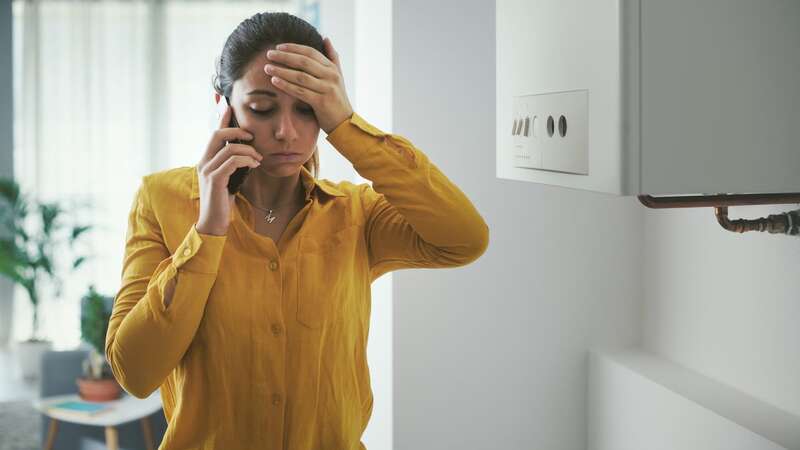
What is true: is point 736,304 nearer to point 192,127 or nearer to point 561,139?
point 561,139

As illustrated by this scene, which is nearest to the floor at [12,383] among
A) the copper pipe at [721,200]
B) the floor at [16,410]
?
the floor at [16,410]

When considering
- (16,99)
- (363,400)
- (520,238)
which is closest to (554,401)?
(520,238)

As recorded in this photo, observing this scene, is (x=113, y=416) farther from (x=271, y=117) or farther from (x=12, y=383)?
(x=271, y=117)

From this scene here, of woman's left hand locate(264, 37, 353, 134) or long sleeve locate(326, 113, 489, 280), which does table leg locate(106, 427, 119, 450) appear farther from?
woman's left hand locate(264, 37, 353, 134)

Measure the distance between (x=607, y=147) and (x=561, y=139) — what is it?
142 millimetres

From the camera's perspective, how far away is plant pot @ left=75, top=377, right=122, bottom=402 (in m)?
3.21

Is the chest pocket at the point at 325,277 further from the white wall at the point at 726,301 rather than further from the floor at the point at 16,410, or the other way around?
the floor at the point at 16,410

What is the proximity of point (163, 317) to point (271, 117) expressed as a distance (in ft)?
1.01

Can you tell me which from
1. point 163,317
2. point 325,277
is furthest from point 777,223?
point 163,317

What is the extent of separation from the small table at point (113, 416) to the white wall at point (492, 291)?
4.75 ft

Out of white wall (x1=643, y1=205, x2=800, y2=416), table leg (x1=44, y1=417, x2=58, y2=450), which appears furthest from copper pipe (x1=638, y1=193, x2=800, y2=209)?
table leg (x1=44, y1=417, x2=58, y2=450)

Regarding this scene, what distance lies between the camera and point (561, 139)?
3.66 feet

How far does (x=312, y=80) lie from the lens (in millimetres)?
1088

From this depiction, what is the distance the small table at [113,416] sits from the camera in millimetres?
3033
